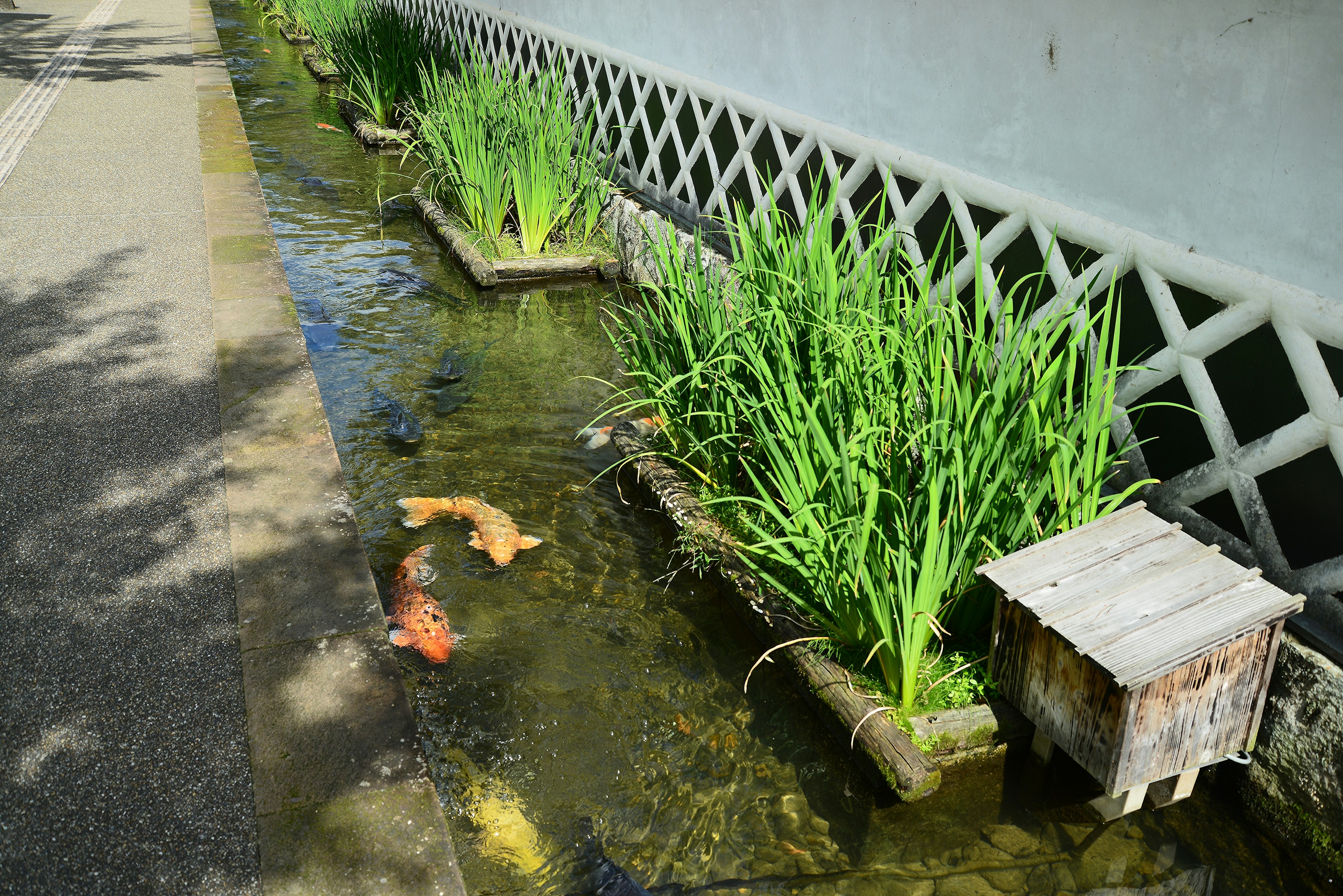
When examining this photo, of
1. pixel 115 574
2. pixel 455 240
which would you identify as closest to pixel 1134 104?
pixel 115 574

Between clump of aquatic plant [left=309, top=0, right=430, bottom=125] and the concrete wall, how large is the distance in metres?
5.29

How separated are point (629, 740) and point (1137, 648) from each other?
1.25 m

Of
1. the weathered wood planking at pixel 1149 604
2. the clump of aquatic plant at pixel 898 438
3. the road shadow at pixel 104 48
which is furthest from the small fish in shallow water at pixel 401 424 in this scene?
the road shadow at pixel 104 48

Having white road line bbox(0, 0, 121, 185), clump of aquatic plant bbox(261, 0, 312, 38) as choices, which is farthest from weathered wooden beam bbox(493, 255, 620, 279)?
clump of aquatic plant bbox(261, 0, 312, 38)

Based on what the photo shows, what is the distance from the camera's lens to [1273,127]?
2340 millimetres

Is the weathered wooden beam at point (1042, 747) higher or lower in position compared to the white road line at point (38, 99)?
lower

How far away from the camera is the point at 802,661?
2611 millimetres

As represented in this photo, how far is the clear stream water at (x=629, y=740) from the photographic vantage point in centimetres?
223

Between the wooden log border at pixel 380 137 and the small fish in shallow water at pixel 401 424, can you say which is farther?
the wooden log border at pixel 380 137

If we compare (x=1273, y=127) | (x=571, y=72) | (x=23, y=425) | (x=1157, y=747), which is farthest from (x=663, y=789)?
(x=571, y=72)

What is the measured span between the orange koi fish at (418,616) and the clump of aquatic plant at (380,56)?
5.75 meters

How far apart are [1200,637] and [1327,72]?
1299mm

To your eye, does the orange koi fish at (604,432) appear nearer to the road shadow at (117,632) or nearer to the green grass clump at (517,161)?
the road shadow at (117,632)

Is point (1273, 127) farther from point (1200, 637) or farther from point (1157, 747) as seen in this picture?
point (1157, 747)
